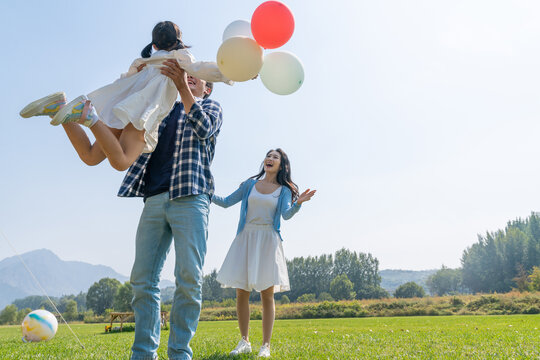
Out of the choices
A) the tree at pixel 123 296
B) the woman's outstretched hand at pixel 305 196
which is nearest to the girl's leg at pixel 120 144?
the woman's outstretched hand at pixel 305 196

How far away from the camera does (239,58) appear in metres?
2.73

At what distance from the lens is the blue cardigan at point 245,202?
4.30 metres

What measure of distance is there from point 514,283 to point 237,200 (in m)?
64.2

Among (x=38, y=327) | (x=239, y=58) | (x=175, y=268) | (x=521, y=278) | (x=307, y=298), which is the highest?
(x=239, y=58)

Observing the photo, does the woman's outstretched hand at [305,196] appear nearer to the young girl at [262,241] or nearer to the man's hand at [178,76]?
the young girl at [262,241]

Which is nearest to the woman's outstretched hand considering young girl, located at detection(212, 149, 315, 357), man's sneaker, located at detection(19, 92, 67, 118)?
young girl, located at detection(212, 149, 315, 357)

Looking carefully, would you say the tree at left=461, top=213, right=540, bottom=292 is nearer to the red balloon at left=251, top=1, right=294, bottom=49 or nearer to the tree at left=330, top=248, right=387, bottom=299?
the tree at left=330, top=248, right=387, bottom=299

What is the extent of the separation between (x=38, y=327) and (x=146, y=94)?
5627 mm

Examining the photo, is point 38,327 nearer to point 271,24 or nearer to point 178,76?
point 178,76

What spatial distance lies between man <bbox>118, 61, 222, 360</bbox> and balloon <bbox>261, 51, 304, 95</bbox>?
0.55 meters

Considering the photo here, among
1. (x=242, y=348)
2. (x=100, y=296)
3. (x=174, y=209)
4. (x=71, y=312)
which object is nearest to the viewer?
(x=174, y=209)

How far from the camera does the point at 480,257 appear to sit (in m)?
62.8

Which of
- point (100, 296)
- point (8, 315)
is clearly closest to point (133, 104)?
point (8, 315)

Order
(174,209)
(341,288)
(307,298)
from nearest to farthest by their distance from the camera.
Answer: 1. (174,209)
2. (307,298)
3. (341,288)
